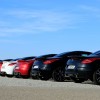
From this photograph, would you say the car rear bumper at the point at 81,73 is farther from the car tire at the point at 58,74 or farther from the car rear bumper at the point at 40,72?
the car rear bumper at the point at 40,72

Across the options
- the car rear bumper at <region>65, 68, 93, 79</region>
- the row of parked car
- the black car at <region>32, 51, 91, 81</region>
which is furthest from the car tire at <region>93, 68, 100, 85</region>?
the black car at <region>32, 51, 91, 81</region>

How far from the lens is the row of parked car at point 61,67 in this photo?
17.0 metres

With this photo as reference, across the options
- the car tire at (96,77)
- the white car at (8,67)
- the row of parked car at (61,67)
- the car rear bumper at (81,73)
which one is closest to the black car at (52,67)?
the row of parked car at (61,67)

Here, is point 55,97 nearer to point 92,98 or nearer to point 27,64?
point 92,98

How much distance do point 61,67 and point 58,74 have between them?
355 mm

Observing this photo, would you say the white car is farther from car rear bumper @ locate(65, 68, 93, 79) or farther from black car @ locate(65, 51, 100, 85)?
black car @ locate(65, 51, 100, 85)

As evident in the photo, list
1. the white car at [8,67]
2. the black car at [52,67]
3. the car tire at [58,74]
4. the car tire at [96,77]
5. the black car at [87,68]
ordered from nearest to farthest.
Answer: the car tire at [96,77], the black car at [87,68], the car tire at [58,74], the black car at [52,67], the white car at [8,67]

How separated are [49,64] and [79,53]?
5.63 feet

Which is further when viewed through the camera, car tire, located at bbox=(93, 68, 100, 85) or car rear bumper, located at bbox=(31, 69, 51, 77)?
car rear bumper, located at bbox=(31, 69, 51, 77)

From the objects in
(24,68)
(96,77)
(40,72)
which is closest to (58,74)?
(40,72)

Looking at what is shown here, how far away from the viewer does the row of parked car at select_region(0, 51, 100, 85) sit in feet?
55.9

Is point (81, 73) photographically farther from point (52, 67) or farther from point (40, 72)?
point (40, 72)

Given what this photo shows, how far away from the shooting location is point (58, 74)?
1991cm

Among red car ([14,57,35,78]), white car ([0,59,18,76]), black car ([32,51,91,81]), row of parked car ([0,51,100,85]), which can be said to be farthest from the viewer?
white car ([0,59,18,76])
